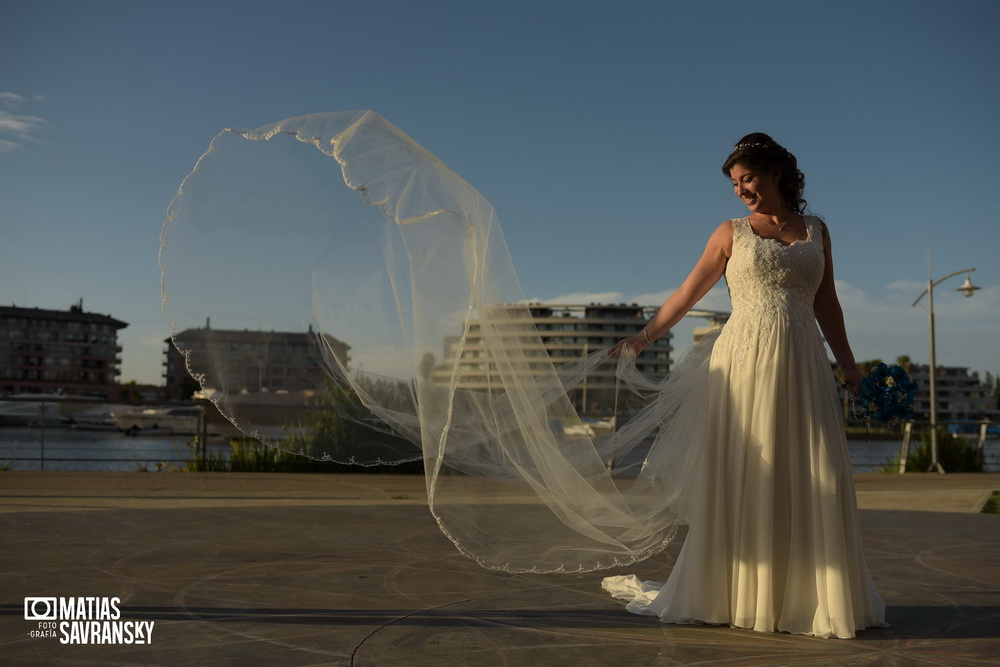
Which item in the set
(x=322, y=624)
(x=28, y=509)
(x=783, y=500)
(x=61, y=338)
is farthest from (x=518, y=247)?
(x=61, y=338)

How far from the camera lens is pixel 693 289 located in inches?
164

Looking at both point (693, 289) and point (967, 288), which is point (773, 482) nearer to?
point (693, 289)

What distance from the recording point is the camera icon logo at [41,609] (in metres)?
3.62

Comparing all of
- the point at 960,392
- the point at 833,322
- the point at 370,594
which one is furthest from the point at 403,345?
the point at 960,392

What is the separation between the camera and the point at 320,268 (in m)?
4.53

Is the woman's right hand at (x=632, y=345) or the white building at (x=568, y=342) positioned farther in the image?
the woman's right hand at (x=632, y=345)

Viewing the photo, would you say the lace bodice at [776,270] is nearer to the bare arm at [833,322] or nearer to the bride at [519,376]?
the bride at [519,376]

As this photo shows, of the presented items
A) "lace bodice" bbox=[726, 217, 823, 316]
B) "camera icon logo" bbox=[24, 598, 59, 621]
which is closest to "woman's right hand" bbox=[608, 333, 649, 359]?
"lace bodice" bbox=[726, 217, 823, 316]

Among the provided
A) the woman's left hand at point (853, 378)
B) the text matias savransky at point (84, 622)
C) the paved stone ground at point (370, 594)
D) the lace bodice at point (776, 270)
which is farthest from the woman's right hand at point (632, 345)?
the text matias savransky at point (84, 622)

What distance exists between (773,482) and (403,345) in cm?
193

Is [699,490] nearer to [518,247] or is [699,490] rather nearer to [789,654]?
[789,654]

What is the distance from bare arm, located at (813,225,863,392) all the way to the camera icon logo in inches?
157

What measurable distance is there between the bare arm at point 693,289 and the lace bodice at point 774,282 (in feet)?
0.37

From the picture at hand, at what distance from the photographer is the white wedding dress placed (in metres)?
3.62
